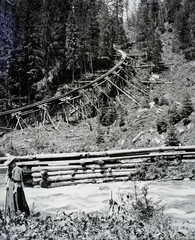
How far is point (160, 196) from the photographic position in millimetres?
7062

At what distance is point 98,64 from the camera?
105 feet

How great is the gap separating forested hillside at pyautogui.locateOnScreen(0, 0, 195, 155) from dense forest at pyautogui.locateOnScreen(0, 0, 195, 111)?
0.12 feet

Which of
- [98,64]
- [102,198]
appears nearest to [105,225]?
[102,198]

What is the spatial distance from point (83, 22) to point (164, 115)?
1579 centimetres

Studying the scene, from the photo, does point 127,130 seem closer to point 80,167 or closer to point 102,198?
point 80,167

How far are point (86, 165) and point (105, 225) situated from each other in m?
4.06

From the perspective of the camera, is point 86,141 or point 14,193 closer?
point 14,193

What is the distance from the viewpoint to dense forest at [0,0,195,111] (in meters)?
10.5

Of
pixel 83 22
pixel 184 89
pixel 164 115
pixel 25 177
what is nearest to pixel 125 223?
pixel 25 177

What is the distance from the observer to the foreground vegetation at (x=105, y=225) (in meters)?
5.33

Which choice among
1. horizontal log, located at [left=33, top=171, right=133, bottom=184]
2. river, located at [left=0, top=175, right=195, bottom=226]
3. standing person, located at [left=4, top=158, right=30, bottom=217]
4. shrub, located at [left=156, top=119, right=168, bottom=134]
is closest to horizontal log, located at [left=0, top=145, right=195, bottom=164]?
horizontal log, located at [left=33, top=171, right=133, bottom=184]

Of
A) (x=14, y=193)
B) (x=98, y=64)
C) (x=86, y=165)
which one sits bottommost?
(x=86, y=165)

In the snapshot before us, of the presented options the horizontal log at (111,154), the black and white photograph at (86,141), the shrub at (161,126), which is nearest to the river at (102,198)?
the black and white photograph at (86,141)

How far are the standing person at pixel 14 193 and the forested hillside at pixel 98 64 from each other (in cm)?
354
